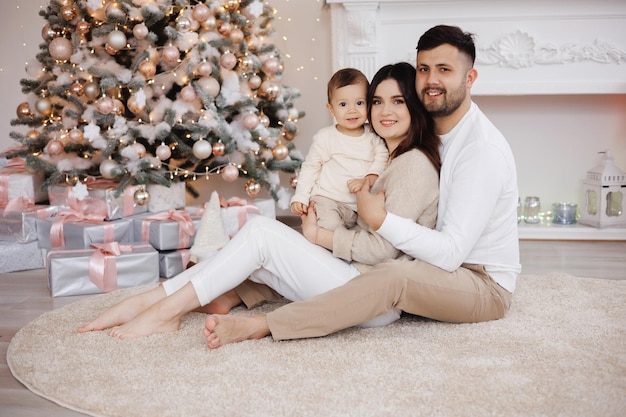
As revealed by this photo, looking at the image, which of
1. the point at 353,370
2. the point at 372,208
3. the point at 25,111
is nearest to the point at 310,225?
the point at 372,208

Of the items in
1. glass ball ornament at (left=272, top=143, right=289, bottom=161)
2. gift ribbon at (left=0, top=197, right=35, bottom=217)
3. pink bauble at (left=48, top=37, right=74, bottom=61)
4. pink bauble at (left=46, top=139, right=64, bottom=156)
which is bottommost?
gift ribbon at (left=0, top=197, right=35, bottom=217)

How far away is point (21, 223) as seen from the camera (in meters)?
3.14

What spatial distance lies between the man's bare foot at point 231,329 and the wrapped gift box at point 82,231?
123 centimetres

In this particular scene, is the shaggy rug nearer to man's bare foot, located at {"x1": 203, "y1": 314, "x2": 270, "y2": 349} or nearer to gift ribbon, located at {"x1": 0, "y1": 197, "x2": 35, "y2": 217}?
man's bare foot, located at {"x1": 203, "y1": 314, "x2": 270, "y2": 349}

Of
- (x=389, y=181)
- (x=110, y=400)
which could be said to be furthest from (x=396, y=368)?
(x=110, y=400)

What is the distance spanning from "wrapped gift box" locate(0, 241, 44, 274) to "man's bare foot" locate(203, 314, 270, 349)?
1.60 meters

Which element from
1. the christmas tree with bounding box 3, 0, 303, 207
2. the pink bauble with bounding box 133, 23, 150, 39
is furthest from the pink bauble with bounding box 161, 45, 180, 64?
the pink bauble with bounding box 133, 23, 150, 39

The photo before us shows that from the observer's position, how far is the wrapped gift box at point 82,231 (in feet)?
9.66

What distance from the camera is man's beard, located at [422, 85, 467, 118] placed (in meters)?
2.04

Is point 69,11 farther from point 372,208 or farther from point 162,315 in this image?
point 372,208

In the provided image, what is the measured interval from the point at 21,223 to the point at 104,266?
700 mm

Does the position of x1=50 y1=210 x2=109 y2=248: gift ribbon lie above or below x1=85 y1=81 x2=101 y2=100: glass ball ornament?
below

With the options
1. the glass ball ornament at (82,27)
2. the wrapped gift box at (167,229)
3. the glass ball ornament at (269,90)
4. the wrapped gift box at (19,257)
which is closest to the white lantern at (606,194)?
the glass ball ornament at (269,90)

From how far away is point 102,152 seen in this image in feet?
10.2
